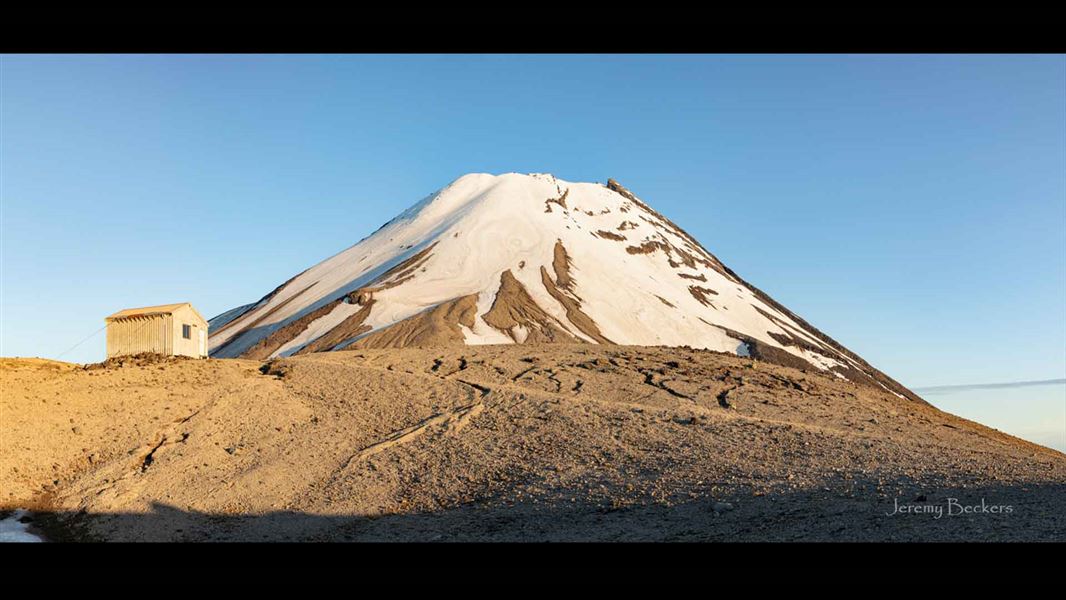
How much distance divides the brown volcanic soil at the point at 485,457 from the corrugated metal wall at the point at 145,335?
136 centimetres

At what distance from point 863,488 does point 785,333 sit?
65440 mm

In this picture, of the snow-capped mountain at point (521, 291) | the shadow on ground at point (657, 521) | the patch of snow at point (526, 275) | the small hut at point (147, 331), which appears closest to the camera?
the shadow on ground at point (657, 521)

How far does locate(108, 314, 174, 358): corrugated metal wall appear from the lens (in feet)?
80.4

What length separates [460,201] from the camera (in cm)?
9656

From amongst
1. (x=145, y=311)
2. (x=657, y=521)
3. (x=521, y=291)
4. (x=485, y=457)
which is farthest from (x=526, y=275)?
(x=657, y=521)

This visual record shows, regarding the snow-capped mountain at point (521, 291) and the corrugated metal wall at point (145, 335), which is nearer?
the corrugated metal wall at point (145, 335)

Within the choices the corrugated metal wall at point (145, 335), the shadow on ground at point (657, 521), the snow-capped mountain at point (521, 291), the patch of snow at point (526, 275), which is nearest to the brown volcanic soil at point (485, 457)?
the shadow on ground at point (657, 521)

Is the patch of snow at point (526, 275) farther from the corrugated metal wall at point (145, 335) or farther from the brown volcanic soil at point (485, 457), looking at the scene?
the brown volcanic soil at point (485, 457)

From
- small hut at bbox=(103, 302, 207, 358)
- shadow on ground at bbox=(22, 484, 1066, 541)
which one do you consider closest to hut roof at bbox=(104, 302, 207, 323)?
small hut at bbox=(103, 302, 207, 358)

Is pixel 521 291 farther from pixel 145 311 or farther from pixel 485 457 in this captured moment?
pixel 485 457

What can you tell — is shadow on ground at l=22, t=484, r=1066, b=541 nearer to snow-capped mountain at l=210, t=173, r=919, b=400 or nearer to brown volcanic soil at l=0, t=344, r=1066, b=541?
brown volcanic soil at l=0, t=344, r=1066, b=541

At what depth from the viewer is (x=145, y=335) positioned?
2456 cm

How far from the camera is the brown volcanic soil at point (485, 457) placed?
47.5ft
